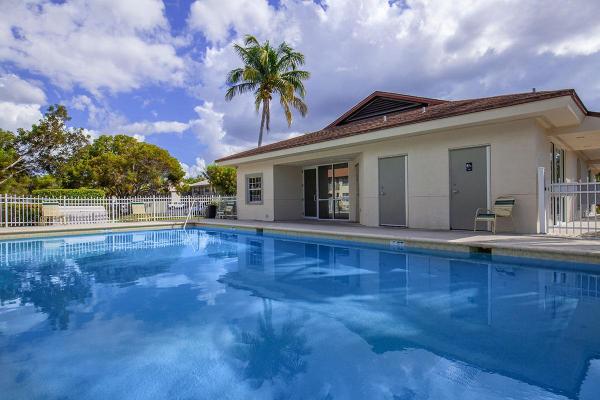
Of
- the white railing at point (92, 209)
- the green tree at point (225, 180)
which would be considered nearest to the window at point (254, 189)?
the white railing at point (92, 209)

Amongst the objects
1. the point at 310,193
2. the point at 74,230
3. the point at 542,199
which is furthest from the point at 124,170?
the point at 542,199

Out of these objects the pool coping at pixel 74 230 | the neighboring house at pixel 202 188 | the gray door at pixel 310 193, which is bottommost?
the pool coping at pixel 74 230

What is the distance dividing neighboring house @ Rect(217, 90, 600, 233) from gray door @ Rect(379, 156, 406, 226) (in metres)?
0.03

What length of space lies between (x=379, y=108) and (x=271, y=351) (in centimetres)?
1609

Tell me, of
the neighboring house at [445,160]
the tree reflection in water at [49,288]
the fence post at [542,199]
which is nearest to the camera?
the tree reflection in water at [49,288]

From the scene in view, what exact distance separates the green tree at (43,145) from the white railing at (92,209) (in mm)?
10610

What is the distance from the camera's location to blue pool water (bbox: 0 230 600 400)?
2.41 m

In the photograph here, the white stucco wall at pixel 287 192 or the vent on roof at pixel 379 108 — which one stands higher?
the vent on roof at pixel 379 108

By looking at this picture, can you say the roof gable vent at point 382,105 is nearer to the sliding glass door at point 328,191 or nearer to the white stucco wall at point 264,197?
the sliding glass door at point 328,191

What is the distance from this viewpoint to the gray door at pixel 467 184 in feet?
29.3

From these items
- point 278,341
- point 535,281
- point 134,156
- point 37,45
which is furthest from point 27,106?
point 535,281

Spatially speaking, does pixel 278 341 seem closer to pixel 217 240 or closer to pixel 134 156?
pixel 217 240

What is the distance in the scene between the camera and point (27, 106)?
22.8 metres

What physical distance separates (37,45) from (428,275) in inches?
667
